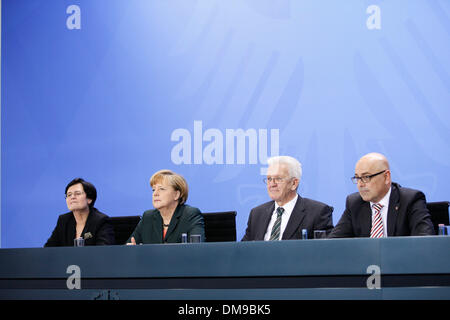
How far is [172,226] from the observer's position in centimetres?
396

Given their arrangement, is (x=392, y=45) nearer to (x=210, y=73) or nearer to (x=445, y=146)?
(x=445, y=146)

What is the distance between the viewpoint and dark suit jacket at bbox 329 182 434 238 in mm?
3253

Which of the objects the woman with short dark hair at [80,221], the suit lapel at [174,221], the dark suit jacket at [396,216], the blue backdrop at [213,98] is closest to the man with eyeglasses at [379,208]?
the dark suit jacket at [396,216]

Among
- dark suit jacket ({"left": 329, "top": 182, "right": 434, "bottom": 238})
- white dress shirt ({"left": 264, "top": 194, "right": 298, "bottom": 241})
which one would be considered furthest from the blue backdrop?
dark suit jacket ({"left": 329, "top": 182, "right": 434, "bottom": 238})

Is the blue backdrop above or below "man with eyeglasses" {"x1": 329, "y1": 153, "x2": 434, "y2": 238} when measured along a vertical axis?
above

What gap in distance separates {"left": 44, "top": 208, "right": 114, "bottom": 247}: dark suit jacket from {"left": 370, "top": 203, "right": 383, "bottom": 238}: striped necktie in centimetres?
172

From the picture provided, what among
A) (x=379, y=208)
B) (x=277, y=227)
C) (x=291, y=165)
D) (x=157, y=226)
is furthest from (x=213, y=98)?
(x=379, y=208)

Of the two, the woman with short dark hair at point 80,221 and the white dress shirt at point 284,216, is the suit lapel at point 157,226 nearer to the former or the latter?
the woman with short dark hair at point 80,221

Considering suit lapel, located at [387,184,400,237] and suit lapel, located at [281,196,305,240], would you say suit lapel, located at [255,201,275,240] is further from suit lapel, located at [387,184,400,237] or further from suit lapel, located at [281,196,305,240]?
suit lapel, located at [387,184,400,237]

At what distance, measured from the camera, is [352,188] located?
16.4 ft

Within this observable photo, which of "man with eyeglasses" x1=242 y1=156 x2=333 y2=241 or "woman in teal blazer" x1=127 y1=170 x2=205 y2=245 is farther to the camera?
"woman in teal blazer" x1=127 y1=170 x2=205 y2=245

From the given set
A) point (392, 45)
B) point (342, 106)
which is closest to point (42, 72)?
point (342, 106)

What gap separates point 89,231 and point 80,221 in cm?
18
